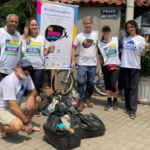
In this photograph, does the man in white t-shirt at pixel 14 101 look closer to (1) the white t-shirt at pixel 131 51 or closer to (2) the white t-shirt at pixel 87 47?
(2) the white t-shirt at pixel 87 47

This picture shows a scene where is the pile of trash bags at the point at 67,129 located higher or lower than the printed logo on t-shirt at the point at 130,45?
lower

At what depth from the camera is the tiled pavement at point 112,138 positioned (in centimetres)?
308

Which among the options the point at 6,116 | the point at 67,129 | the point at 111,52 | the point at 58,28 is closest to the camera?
the point at 67,129

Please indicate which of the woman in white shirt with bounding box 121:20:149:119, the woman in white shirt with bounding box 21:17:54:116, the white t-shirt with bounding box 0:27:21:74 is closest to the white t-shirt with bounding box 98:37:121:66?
the woman in white shirt with bounding box 121:20:149:119

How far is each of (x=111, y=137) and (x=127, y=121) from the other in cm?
89

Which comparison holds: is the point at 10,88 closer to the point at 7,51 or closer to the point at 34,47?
the point at 7,51

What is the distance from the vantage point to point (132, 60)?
4.32 meters

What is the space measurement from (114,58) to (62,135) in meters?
2.34

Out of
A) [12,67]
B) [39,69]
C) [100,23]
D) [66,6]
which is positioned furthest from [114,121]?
[100,23]

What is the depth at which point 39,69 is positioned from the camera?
4.16m

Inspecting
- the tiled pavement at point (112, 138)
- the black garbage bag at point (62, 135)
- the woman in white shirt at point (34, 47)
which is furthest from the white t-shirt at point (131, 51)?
the black garbage bag at point (62, 135)

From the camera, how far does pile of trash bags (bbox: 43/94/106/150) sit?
9.52 ft

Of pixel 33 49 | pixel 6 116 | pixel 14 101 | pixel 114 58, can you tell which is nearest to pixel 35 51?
pixel 33 49

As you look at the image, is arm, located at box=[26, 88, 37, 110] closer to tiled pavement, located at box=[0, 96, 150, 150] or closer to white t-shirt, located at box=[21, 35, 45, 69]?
tiled pavement, located at box=[0, 96, 150, 150]
